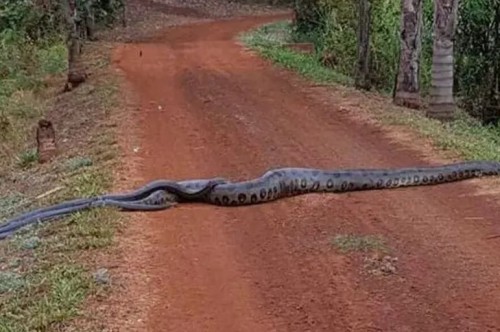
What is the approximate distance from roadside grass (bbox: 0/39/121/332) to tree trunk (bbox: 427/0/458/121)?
4781mm

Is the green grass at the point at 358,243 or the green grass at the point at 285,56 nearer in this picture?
the green grass at the point at 358,243

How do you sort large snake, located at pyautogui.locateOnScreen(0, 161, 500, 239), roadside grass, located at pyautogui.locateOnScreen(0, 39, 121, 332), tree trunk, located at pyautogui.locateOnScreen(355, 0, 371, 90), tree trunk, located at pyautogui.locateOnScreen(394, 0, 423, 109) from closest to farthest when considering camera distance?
roadside grass, located at pyautogui.locateOnScreen(0, 39, 121, 332), large snake, located at pyautogui.locateOnScreen(0, 161, 500, 239), tree trunk, located at pyautogui.locateOnScreen(394, 0, 423, 109), tree trunk, located at pyautogui.locateOnScreen(355, 0, 371, 90)

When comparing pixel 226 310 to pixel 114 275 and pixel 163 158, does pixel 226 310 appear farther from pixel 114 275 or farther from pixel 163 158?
pixel 163 158

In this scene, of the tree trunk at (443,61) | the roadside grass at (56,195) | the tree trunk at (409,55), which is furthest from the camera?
the tree trunk at (409,55)

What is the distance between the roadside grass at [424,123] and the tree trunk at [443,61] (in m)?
0.24

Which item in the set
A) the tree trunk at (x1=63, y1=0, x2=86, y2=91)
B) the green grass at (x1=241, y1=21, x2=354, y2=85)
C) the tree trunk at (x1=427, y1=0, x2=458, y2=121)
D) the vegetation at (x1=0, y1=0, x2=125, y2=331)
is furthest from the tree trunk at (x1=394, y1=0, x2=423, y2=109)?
the tree trunk at (x1=63, y1=0, x2=86, y2=91)

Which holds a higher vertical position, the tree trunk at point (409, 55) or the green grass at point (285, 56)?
the tree trunk at point (409, 55)

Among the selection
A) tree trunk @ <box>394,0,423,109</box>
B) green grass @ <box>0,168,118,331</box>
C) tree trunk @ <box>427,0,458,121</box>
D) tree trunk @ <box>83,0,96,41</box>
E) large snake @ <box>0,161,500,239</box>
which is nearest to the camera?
green grass @ <box>0,168,118,331</box>

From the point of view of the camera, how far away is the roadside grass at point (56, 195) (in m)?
5.89

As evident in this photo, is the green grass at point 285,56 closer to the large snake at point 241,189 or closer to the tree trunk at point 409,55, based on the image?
the tree trunk at point 409,55

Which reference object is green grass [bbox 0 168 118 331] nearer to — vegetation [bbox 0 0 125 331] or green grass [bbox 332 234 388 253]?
vegetation [bbox 0 0 125 331]

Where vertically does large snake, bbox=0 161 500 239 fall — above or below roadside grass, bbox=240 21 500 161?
above

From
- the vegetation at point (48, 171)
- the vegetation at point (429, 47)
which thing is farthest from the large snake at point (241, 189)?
the vegetation at point (429, 47)

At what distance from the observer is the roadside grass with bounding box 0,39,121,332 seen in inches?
232
